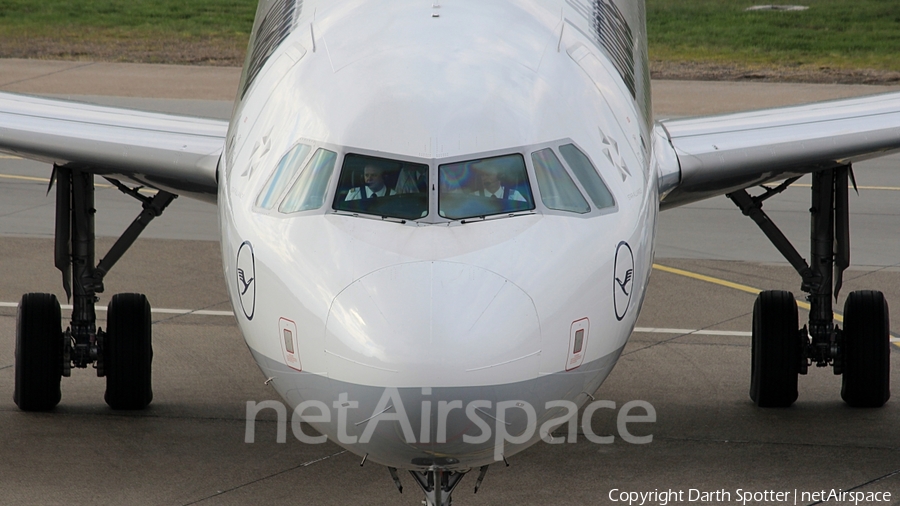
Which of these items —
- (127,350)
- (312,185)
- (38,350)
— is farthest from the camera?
(127,350)

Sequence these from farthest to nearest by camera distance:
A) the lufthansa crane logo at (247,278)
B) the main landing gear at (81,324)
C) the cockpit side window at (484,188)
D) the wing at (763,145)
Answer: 1. the main landing gear at (81,324)
2. the wing at (763,145)
3. the lufthansa crane logo at (247,278)
4. the cockpit side window at (484,188)

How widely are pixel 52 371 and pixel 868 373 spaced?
6993 mm

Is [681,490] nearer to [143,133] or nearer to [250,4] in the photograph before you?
Answer: [143,133]

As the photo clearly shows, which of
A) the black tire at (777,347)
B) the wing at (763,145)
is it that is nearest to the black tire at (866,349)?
the black tire at (777,347)

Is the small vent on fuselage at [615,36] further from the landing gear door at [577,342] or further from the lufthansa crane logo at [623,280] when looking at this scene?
the landing gear door at [577,342]

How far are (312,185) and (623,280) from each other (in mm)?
1811

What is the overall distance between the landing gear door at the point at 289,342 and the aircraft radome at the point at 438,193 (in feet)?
0.05

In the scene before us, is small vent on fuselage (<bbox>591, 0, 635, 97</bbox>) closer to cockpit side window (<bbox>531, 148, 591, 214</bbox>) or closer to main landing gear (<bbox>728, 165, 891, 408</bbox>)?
main landing gear (<bbox>728, 165, 891, 408</bbox>)

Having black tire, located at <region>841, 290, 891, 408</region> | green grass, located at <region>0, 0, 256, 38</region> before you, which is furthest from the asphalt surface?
green grass, located at <region>0, 0, 256, 38</region>

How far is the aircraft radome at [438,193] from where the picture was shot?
6.24 meters

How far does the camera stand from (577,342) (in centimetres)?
667

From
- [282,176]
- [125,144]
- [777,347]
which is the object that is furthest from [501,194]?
[777,347]

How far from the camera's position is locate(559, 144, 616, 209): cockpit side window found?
7.24m
